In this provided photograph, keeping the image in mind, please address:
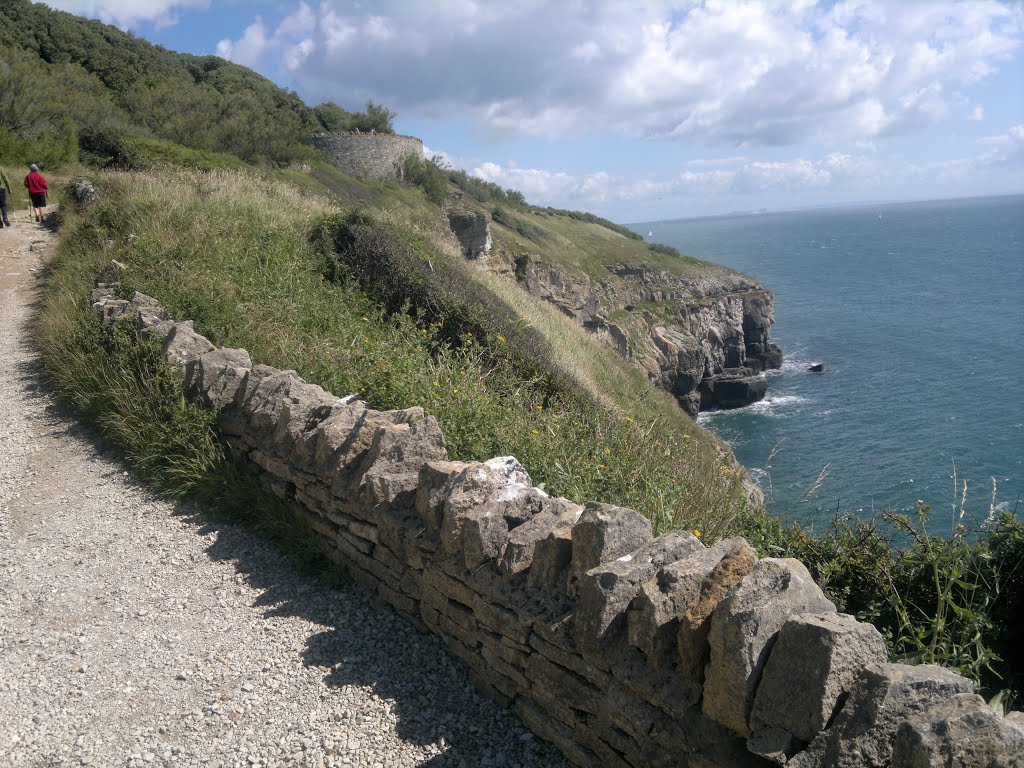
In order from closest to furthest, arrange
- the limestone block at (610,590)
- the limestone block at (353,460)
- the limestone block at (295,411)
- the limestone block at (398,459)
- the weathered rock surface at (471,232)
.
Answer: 1. the limestone block at (610,590)
2. the limestone block at (398,459)
3. the limestone block at (353,460)
4. the limestone block at (295,411)
5. the weathered rock surface at (471,232)

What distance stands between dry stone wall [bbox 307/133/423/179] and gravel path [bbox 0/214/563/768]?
3282 centimetres

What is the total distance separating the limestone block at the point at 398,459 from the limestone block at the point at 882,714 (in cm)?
278

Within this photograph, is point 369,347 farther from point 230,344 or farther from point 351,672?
point 351,672

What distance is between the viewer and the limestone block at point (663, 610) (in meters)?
3.03

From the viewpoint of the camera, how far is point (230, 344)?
27.2 ft

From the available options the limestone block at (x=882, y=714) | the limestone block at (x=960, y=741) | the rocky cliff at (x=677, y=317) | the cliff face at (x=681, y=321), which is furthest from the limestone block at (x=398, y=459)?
the cliff face at (x=681, y=321)

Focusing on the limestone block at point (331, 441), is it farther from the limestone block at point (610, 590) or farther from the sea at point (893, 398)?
the sea at point (893, 398)

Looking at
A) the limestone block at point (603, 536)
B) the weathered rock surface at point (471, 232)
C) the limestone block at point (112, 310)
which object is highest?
the weathered rock surface at point (471, 232)

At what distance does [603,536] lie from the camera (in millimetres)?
3383

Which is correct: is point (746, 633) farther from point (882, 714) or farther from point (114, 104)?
point (114, 104)

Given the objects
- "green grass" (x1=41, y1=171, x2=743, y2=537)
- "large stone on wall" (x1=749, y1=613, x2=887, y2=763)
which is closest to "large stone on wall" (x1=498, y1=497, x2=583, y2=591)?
"green grass" (x1=41, y1=171, x2=743, y2=537)

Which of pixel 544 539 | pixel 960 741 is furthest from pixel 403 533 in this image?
pixel 960 741

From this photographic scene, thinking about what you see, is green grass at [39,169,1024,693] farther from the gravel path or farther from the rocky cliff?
the rocky cliff

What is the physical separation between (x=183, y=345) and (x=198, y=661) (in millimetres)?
4139
